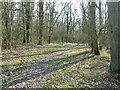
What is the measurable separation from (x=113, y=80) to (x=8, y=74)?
421 cm

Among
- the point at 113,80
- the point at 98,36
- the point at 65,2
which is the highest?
the point at 65,2

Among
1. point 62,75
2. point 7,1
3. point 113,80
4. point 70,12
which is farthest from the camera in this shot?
point 70,12

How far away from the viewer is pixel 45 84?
3887mm

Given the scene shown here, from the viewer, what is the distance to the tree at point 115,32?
15.3 feet

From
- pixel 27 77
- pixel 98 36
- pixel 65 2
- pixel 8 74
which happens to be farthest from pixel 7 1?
pixel 65 2

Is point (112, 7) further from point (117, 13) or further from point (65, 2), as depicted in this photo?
point (65, 2)

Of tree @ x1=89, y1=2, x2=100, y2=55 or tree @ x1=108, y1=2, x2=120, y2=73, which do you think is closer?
tree @ x1=108, y1=2, x2=120, y2=73

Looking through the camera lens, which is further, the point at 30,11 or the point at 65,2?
the point at 65,2

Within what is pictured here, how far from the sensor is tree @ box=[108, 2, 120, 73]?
4656 mm

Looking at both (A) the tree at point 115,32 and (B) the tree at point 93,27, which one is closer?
(A) the tree at point 115,32

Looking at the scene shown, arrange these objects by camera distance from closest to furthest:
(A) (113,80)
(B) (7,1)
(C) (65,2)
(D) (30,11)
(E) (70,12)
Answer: (A) (113,80) → (B) (7,1) → (D) (30,11) → (C) (65,2) → (E) (70,12)

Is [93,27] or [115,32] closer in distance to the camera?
[115,32]

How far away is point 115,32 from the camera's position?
184 inches

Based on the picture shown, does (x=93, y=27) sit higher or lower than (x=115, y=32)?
higher
